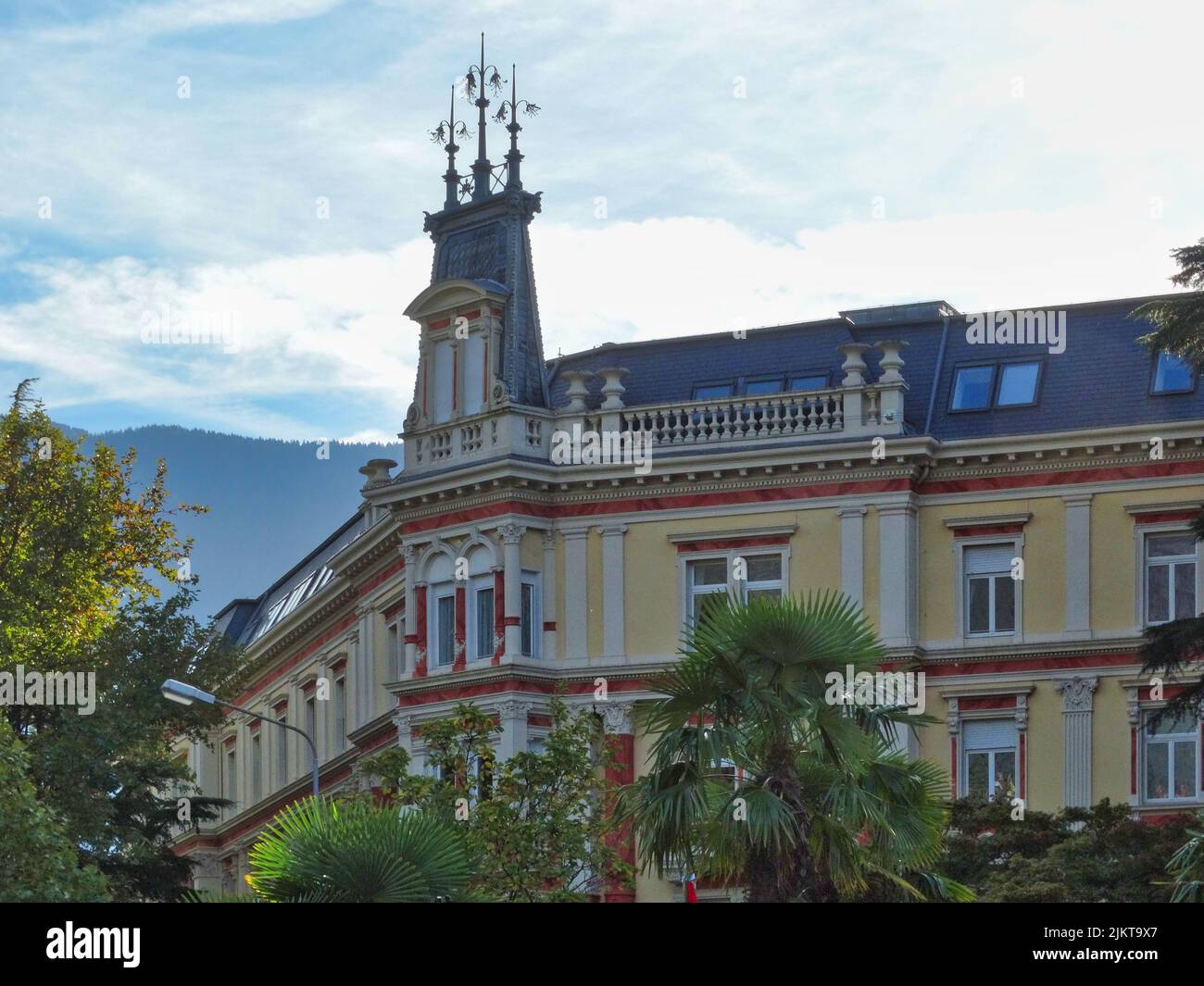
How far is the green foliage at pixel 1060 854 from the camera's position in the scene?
36625 mm

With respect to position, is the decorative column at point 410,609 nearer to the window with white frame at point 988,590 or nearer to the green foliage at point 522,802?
the window with white frame at point 988,590

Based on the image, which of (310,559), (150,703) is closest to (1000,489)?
(150,703)

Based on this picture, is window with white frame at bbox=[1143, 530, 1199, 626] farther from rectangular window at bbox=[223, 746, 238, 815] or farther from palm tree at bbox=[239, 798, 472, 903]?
rectangular window at bbox=[223, 746, 238, 815]

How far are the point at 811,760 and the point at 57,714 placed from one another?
27.2 metres

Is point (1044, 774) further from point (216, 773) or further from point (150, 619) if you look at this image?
point (216, 773)

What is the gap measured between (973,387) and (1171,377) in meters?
4.12

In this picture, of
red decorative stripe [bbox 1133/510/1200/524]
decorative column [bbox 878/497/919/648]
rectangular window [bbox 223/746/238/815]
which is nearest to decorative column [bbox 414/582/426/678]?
decorative column [bbox 878/497/919/648]

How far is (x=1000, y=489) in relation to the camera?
4709 cm

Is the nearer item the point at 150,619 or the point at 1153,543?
the point at 1153,543

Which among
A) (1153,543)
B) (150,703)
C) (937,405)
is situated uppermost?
(937,405)

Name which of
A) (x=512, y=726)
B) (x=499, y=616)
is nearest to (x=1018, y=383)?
(x=499, y=616)

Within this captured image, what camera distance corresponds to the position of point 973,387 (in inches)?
1933

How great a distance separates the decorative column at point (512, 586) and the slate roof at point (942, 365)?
3.93 metres

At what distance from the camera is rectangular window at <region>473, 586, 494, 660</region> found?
4866cm
